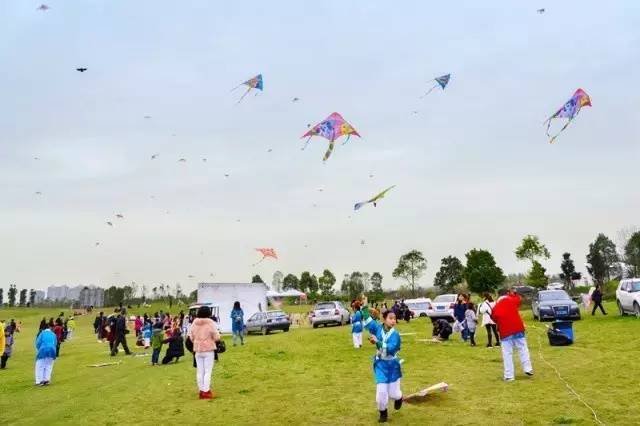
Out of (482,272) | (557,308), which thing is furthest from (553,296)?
(482,272)

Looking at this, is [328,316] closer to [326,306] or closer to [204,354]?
[326,306]

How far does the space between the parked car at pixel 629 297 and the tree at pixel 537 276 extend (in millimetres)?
37701

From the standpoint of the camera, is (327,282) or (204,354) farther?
(327,282)

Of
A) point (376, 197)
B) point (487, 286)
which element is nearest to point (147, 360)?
point (376, 197)

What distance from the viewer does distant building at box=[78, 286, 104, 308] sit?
127 m

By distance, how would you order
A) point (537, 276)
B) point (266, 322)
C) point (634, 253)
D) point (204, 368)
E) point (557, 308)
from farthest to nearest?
1. point (634, 253)
2. point (537, 276)
3. point (266, 322)
4. point (557, 308)
5. point (204, 368)

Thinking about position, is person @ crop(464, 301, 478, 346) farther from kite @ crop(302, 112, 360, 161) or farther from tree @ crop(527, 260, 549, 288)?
tree @ crop(527, 260, 549, 288)

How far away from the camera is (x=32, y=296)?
132 m

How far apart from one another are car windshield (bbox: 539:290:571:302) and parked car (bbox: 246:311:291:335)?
14.9 metres

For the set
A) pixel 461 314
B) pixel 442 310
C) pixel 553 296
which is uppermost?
pixel 553 296

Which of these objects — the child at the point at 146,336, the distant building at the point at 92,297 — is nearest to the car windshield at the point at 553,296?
the child at the point at 146,336

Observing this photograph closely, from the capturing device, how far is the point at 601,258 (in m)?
96.7

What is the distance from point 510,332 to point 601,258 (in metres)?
96.9

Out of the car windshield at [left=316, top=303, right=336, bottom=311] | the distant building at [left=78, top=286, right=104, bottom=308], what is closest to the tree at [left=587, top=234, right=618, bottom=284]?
the car windshield at [left=316, top=303, right=336, bottom=311]
